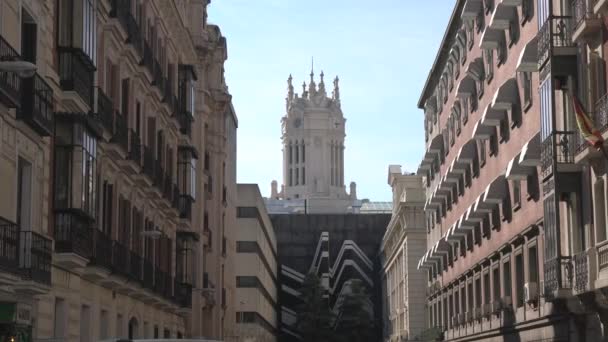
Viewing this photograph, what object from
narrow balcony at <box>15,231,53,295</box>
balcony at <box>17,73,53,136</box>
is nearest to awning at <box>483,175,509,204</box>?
balcony at <box>17,73,53,136</box>

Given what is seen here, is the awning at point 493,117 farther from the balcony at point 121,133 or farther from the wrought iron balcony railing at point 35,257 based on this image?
the wrought iron balcony railing at point 35,257

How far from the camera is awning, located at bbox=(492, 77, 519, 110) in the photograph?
44.7 m

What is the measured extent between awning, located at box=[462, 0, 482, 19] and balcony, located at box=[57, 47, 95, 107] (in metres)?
24.2

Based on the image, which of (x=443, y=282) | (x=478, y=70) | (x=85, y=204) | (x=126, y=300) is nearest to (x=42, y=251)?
(x=85, y=204)

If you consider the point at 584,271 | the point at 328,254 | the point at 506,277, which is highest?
the point at 328,254

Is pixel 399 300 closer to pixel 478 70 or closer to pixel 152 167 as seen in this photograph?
pixel 478 70

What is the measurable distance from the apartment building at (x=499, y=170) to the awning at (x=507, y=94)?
4 cm

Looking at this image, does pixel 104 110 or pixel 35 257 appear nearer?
pixel 35 257

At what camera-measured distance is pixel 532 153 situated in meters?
38.4

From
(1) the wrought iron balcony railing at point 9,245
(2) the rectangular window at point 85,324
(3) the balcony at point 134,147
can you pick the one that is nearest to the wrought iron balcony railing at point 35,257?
(1) the wrought iron balcony railing at point 9,245

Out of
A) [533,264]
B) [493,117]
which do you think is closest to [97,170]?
[533,264]

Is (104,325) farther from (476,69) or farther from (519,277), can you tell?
(476,69)

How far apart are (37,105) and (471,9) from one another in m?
30.2

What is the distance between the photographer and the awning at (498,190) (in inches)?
1844
